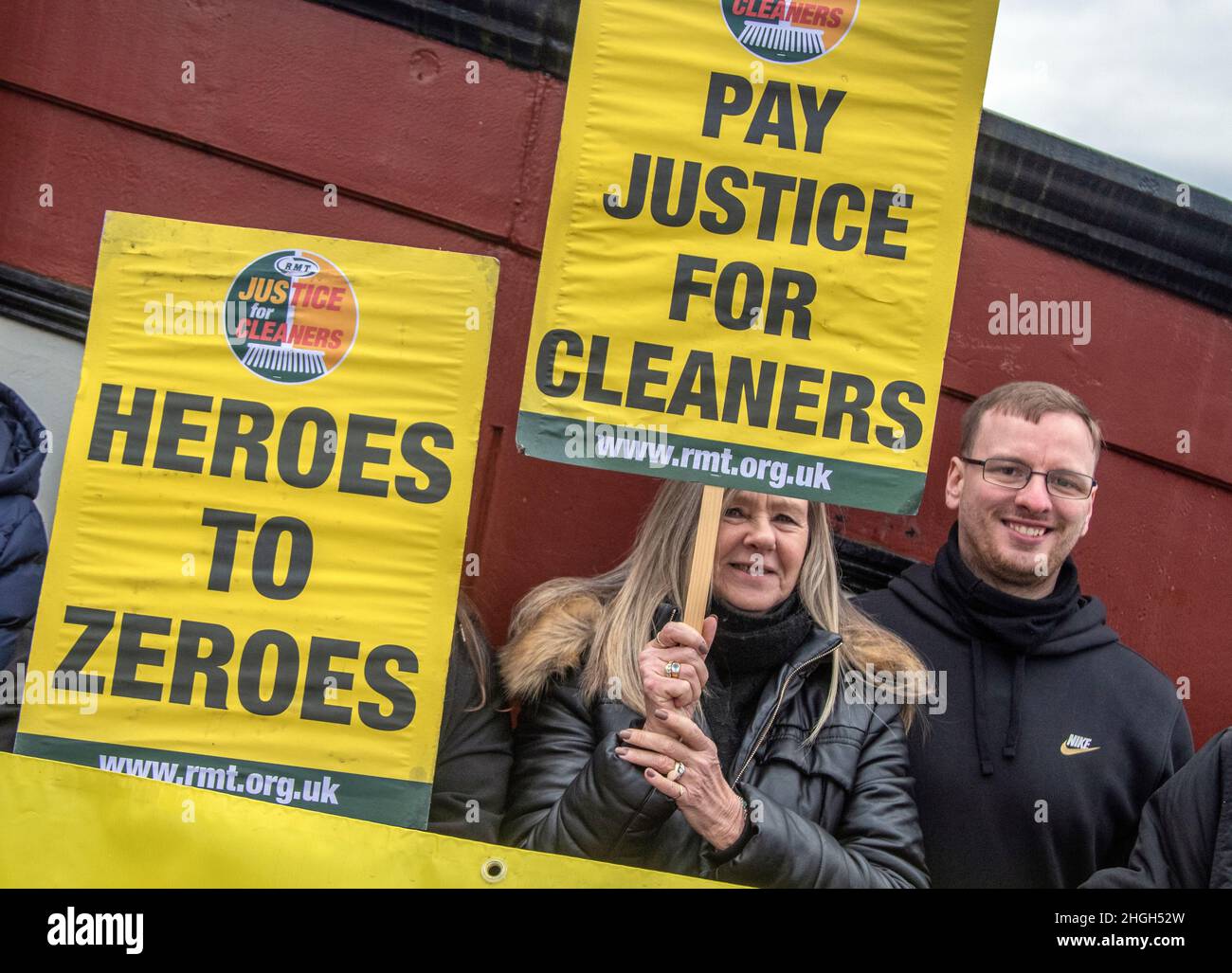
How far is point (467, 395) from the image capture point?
139 inches

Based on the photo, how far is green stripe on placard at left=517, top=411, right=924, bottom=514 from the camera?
338 cm

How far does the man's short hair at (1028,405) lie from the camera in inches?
150

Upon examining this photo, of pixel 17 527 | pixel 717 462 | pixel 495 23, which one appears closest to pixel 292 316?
pixel 17 527

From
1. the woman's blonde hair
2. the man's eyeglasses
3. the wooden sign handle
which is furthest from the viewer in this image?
the man's eyeglasses

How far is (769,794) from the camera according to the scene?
11.0 feet

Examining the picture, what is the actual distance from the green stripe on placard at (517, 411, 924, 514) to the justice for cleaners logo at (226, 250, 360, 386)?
0.54m

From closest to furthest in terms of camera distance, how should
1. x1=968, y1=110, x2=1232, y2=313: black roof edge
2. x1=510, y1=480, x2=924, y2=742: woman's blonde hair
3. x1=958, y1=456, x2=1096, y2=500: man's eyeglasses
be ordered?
x1=510, y1=480, x2=924, y2=742: woman's blonde hair, x1=958, y1=456, x2=1096, y2=500: man's eyeglasses, x1=968, y1=110, x2=1232, y2=313: black roof edge

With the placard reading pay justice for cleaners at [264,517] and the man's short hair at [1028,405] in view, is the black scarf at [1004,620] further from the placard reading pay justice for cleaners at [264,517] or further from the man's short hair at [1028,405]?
the placard reading pay justice for cleaners at [264,517]

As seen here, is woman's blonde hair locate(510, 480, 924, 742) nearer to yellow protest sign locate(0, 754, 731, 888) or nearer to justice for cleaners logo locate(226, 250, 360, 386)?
yellow protest sign locate(0, 754, 731, 888)

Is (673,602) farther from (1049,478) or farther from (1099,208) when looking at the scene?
(1099,208)

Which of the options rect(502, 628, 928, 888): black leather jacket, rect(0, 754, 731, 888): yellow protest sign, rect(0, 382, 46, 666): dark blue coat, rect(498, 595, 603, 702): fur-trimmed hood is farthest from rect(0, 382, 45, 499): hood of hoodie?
rect(502, 628, 928, 888): black leather jacket

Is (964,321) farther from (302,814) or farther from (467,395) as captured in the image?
(302,814)

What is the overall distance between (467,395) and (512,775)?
97 cm
